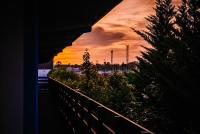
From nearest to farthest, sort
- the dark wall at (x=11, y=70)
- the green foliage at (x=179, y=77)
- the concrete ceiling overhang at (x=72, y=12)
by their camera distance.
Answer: the green foliage at (x=179, y=77) < the dark wall at (x=11, y=70) < the concrete ceiling overhang at (x=72, y=12)

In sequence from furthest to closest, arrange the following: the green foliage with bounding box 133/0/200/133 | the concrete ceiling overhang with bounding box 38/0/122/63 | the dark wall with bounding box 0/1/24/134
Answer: the concrete ceiling overhang with bounding box 38/0/122/63, the dark wall with bounding box 0/1/24/134, the green foliage with bounding box 133/0/200/133

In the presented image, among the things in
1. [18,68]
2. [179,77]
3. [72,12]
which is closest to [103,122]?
[18,68]

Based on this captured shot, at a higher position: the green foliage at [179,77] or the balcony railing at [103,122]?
the green foliage at [179,77]

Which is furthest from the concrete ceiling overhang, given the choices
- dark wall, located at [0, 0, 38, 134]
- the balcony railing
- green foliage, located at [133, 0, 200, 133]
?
green foliage, located at [133, 0, 200, 133]

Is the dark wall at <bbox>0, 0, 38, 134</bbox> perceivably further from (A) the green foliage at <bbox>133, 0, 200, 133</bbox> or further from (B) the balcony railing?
(A) the green foliage at <bbox>133, 0, 200, 133</bbox>

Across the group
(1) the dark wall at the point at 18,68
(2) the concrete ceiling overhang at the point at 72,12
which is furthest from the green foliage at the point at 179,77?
(2) the concrete ceiling overhang at the point at 72,12

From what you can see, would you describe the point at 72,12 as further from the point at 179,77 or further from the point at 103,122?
the point at 179,77

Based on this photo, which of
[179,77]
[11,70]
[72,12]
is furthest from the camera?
[72,12]

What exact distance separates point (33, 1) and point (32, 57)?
2.33 feet

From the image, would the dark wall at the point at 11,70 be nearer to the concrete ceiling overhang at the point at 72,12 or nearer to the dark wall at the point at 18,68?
the dark wall at the point at 18,68

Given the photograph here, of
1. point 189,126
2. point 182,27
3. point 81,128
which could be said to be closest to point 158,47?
point 182,27

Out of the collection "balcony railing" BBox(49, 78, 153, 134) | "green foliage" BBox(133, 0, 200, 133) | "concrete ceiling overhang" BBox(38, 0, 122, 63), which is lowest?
"balcony railing" BBox(49, 78, 153, 134)

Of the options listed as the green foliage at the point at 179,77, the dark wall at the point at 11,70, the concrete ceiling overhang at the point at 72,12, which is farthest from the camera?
the concrete ceiling overhang at the point at 72,12

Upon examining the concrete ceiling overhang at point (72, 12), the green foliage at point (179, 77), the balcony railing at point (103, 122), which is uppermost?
the concrete ceiling overhang at point (72, 12)
